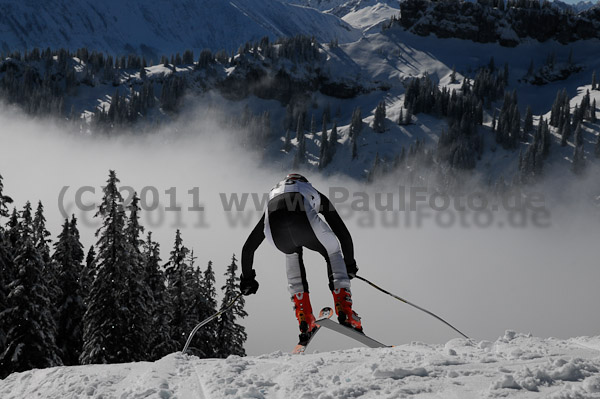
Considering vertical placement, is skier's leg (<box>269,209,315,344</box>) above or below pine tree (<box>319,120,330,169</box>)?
below

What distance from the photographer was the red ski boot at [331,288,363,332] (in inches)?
317

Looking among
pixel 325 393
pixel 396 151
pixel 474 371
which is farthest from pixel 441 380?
pixel 396 151

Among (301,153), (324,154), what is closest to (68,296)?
(324,154)

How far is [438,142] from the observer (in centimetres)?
16450

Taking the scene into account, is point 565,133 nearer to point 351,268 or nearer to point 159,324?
point 159,324

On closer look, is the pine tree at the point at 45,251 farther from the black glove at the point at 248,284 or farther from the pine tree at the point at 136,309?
the black glove at the point at 248,284

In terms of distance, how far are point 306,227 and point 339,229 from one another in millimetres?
542

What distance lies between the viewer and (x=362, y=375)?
5121 mm

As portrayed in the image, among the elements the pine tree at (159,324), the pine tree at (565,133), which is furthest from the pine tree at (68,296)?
the pine tree at (565,133)

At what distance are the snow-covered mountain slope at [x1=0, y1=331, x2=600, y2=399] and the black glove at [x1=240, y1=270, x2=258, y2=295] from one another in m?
1.77

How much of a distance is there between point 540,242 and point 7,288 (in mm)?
198392

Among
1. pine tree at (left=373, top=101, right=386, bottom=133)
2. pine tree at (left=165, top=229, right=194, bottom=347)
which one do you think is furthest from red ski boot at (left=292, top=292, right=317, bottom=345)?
pine tree at (left=373, top=101, right=386, bottom=133)

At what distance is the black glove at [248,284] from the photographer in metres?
8.16

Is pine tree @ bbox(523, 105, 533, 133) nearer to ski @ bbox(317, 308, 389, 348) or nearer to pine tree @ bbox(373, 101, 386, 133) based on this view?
pine tree @ bbox(373, 101, 386, 133)
